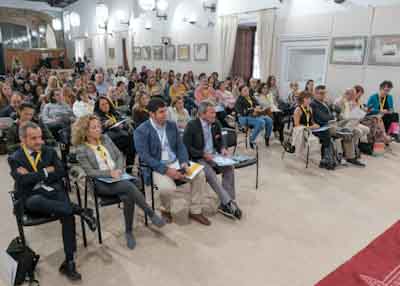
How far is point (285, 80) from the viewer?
24.5ft

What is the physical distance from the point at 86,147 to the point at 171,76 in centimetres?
530

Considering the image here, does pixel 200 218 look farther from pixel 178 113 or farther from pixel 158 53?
pixel 158 53

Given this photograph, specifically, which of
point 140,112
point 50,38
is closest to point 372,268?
point 140,112

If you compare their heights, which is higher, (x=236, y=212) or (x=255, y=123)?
(x=255, y=123)

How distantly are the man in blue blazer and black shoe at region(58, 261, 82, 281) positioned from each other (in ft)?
3.05

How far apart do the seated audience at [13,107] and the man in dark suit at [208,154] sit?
2.70 m

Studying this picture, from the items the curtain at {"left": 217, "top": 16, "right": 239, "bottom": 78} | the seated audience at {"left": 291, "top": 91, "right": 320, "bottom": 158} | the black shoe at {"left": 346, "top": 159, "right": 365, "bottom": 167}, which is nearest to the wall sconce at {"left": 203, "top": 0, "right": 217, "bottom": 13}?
the curtain at {"left": 217, "top": 16, "right": 239, "bottom": 78}

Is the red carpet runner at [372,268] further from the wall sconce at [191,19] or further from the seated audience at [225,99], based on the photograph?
the wall sconce at [191,19]

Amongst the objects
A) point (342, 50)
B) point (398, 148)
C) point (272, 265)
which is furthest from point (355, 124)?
point (272, 265)

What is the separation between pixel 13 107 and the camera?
450 cm

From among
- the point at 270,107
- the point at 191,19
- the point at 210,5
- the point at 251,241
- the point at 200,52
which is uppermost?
the point at 210,5

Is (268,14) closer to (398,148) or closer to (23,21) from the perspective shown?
(398,148)

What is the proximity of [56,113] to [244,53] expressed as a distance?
18.0 ft

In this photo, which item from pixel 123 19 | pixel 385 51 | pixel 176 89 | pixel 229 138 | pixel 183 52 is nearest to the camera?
pixel 229 138
